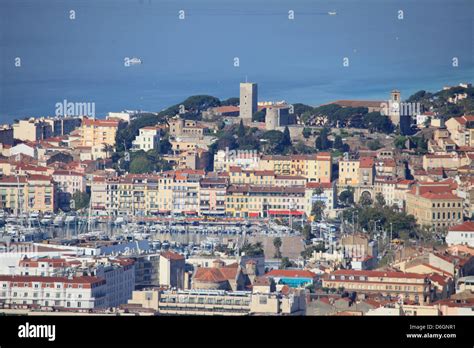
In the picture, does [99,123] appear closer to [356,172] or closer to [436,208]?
[356,172]

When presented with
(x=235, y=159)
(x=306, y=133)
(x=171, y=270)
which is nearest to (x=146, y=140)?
(x=235, y=159)

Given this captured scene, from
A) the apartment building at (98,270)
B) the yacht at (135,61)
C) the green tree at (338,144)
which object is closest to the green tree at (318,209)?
the green tree at (338,144)

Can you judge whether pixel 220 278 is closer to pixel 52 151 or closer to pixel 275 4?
pixel 52 151

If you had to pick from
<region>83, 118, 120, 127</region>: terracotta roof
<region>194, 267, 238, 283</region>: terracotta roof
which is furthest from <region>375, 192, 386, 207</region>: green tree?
<region>194, 267, 238, 283</region>: terracotta roof

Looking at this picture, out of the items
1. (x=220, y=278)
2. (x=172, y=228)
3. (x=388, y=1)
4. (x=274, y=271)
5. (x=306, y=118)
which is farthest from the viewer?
(x=388, y=1)

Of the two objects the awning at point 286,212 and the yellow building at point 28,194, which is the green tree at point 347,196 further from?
the yellow building at point 28,194
